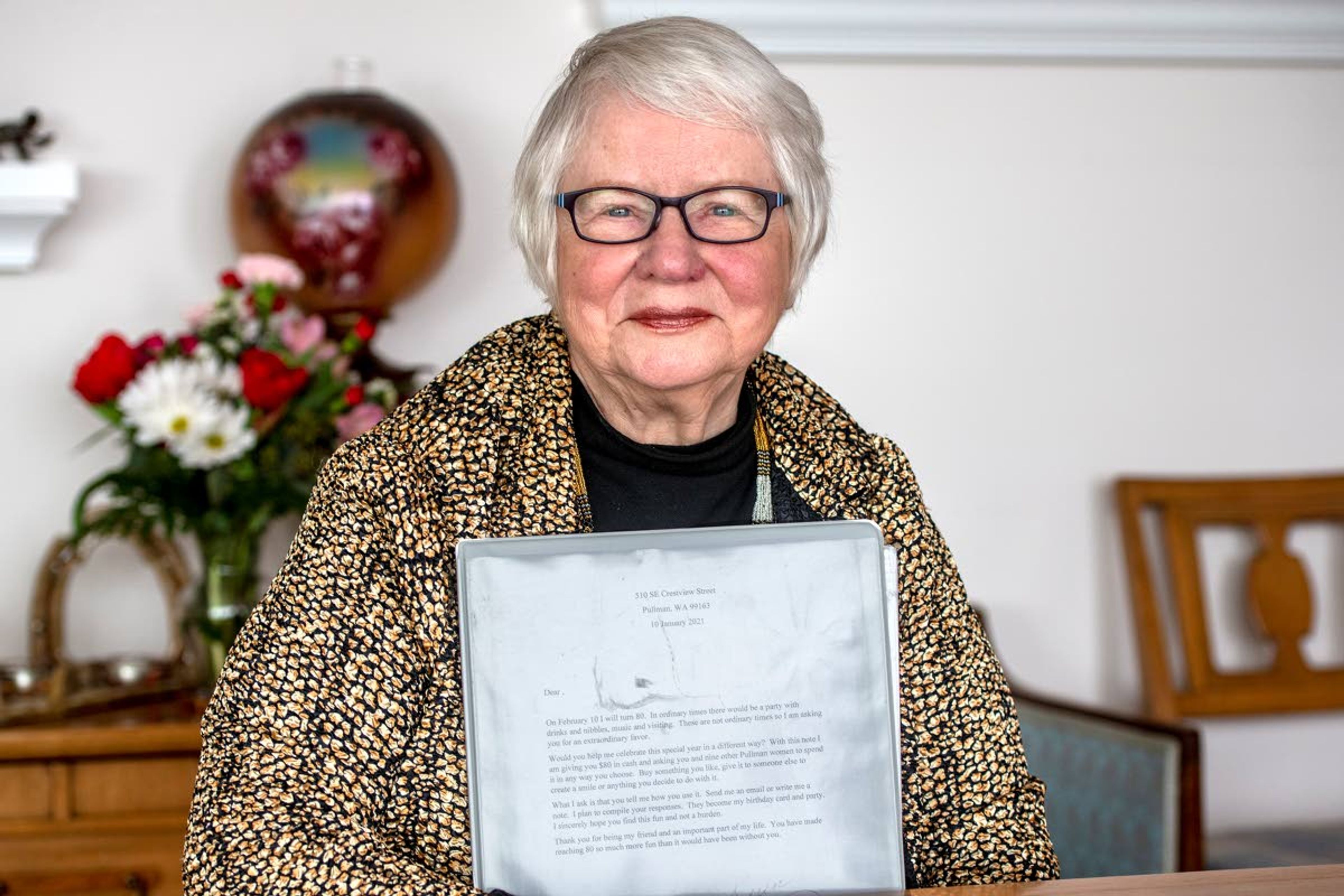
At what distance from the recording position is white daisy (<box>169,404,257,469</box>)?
6.43ft

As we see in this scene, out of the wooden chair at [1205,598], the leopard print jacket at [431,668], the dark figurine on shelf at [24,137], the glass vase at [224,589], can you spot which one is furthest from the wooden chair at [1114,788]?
the dark figurine on shelf at [24,137]

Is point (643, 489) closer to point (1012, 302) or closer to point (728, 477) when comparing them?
point (728, 477)

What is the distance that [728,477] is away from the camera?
1343 millimetres

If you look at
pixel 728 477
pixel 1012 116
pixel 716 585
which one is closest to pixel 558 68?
pixel 1012 116

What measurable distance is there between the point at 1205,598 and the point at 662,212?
1.72 metres

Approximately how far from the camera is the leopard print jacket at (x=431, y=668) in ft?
3.56

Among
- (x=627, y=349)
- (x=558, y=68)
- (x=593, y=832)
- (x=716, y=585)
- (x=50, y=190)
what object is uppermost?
(x=558, y=68)

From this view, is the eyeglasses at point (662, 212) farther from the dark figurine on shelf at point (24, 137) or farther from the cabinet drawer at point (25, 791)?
the dark figurine on shelf at point (24, 137)

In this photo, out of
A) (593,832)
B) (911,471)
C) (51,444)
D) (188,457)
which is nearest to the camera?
(593,832)

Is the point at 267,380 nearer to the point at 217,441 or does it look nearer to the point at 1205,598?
the point at 217,441

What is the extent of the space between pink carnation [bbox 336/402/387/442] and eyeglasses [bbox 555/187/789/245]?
0.89 metres

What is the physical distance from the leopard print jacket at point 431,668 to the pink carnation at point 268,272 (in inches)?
32.2

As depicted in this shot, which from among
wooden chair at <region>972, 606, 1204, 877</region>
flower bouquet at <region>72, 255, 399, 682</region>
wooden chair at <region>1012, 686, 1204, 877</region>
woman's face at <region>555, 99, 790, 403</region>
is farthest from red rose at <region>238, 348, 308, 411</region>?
wooden chair at <region>1012, 686, 1204, 877</region>

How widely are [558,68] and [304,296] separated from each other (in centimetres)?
56
